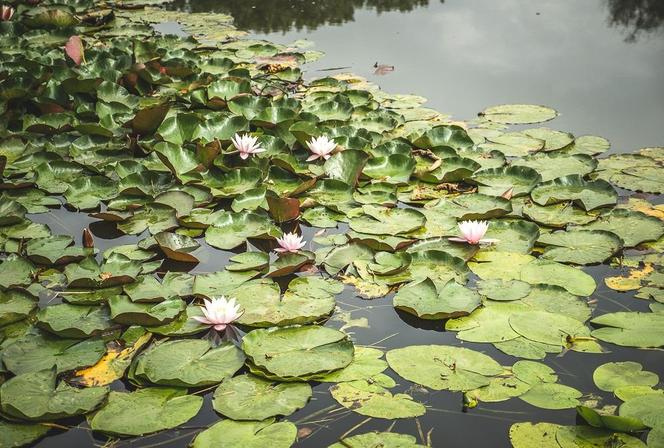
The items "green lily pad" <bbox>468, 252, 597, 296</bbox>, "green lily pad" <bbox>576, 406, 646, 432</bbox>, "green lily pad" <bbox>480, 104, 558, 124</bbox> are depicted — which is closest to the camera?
"green lily pad" <bbox>576, 406, 646, 432</bbox>

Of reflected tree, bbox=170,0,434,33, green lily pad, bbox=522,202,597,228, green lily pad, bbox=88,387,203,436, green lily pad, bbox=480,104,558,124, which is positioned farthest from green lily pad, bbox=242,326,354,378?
reflected tree, bbox=170,0,434,33

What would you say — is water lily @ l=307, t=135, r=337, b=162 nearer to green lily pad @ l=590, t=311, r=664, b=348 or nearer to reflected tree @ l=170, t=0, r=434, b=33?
green lily pad @ l=590, t=311, r=664, b=348

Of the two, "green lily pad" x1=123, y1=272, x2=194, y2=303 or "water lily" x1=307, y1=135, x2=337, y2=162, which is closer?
"green lily pad" x1=123, y1=272, x2=194, y2=303

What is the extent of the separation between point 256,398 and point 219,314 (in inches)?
17.6

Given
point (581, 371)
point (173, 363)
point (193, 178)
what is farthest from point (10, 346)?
point (581, 371)

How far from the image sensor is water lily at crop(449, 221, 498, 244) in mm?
3068

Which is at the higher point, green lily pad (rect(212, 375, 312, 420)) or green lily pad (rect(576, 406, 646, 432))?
green lily pad (rect(576, 406, 646, 432))

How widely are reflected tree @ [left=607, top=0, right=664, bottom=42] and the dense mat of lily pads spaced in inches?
101

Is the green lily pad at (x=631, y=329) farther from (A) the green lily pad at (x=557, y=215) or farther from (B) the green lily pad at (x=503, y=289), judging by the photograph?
(A) the green lily pad at (x=557, y=215)

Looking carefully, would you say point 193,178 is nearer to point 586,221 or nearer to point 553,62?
point 586,221

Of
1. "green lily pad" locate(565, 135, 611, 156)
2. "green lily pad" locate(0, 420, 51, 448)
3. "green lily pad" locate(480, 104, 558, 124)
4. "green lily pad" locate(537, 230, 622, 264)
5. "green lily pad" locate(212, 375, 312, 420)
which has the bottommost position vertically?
"green lily pad" locate(0, 420, 51, 448)

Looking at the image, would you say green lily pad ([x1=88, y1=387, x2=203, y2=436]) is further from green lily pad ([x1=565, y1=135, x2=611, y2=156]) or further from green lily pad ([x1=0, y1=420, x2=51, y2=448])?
green lily pad ([x1=565, y1=135, x2=611, y2=156])

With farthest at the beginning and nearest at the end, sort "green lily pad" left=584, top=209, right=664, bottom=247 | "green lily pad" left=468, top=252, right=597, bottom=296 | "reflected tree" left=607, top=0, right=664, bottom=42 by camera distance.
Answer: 1. "reflected tree" left=607, top=0, right=664, bottom=42
2. "green lily pad" left=584, top=209, right=664, bottom=247
3. "green lily pad" left=468, top=252, right=597, bottom=296

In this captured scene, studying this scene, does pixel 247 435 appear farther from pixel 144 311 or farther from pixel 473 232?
pixel 473 232
